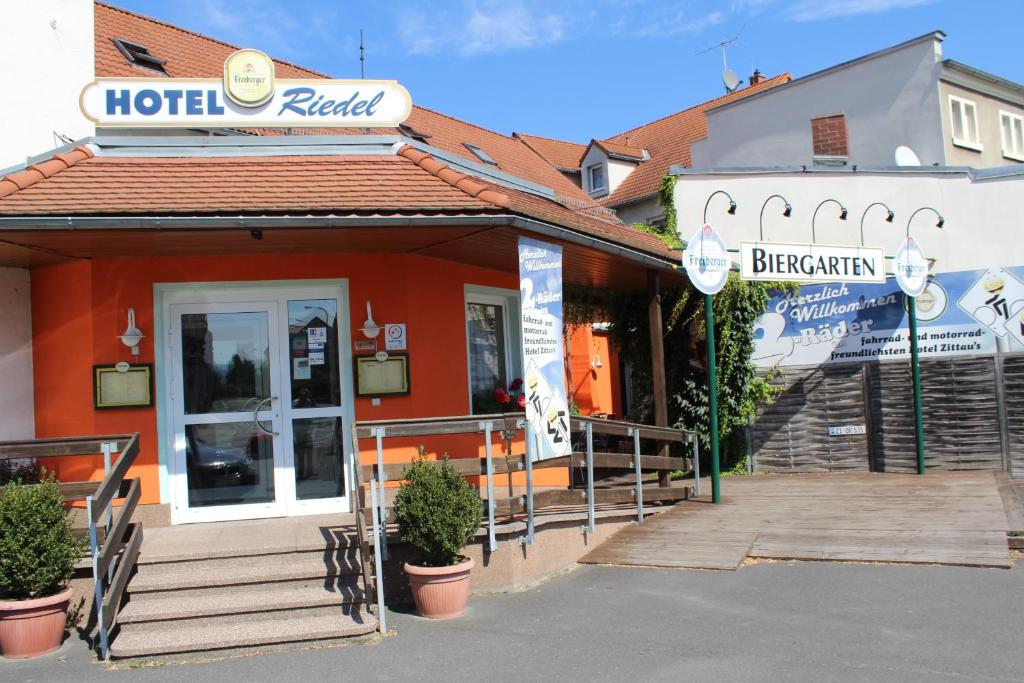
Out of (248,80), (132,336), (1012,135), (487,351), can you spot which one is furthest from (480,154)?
(1012,135)

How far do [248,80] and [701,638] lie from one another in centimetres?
673

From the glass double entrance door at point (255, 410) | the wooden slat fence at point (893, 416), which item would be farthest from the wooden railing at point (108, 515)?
the wooden slat fence at point (893, 416)

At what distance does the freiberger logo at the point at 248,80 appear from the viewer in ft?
29.5

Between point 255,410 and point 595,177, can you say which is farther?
point 595,177

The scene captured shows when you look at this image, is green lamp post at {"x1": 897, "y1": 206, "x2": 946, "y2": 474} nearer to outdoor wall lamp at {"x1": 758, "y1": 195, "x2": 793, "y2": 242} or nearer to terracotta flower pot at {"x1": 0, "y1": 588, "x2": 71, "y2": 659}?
outdoor wall lamp at {"x1": 758, "y1": 195, "x2": 793, "y2": 242}

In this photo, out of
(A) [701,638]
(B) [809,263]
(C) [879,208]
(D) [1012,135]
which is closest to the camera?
(A) [701,638]

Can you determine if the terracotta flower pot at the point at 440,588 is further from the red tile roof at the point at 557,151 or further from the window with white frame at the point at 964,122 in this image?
the red tile roof at the point at 557,151

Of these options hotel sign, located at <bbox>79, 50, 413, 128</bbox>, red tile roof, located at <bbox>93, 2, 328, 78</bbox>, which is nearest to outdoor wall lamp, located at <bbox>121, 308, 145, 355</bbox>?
hotel sign, located at <bbox>79, 50, 413, 128</bbox>

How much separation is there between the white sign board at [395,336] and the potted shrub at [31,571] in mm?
3619

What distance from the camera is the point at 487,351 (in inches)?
411

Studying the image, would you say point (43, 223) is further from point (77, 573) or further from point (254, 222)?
point (77, 573)

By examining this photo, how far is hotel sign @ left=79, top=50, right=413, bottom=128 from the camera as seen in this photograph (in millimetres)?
8750

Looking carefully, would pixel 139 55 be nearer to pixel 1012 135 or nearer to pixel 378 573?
pixel 378 573

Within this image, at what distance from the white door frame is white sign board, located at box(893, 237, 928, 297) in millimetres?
7432
